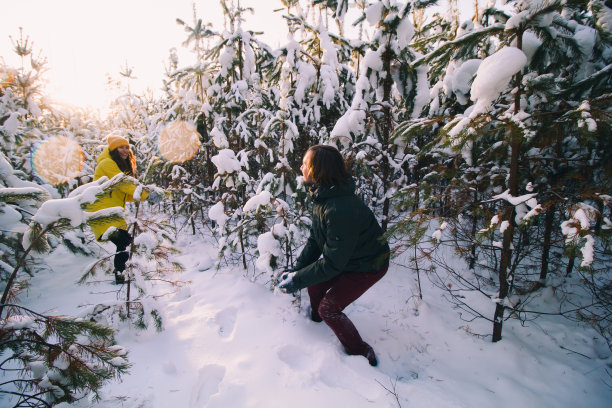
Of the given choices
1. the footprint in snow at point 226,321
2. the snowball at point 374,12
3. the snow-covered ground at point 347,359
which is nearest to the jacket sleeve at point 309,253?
the snow-covered ground at point 347,359

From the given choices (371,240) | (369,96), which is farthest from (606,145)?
(369,96)

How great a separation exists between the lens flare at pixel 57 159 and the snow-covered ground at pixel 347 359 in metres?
3.51

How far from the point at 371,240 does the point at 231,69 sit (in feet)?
16.2

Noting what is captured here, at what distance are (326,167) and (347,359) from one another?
1.89m

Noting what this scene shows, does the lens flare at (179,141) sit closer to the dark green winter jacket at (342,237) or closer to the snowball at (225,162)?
the snowball at (225,162)

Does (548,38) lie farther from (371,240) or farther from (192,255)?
(192,255)

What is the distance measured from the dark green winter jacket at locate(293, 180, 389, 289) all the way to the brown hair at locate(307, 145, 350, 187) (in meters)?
0.07

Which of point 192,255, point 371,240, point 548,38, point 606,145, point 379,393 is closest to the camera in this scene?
point 548,38

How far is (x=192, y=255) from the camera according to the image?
18.5 ft

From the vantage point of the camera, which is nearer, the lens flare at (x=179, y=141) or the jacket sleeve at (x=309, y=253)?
the jacket sleeve at (x=309, y=253)

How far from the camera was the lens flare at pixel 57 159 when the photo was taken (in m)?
5.88

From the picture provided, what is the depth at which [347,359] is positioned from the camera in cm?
259

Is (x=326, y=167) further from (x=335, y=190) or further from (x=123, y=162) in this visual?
(x=123, y=162)

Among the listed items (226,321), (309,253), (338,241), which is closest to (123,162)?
(226,321)
